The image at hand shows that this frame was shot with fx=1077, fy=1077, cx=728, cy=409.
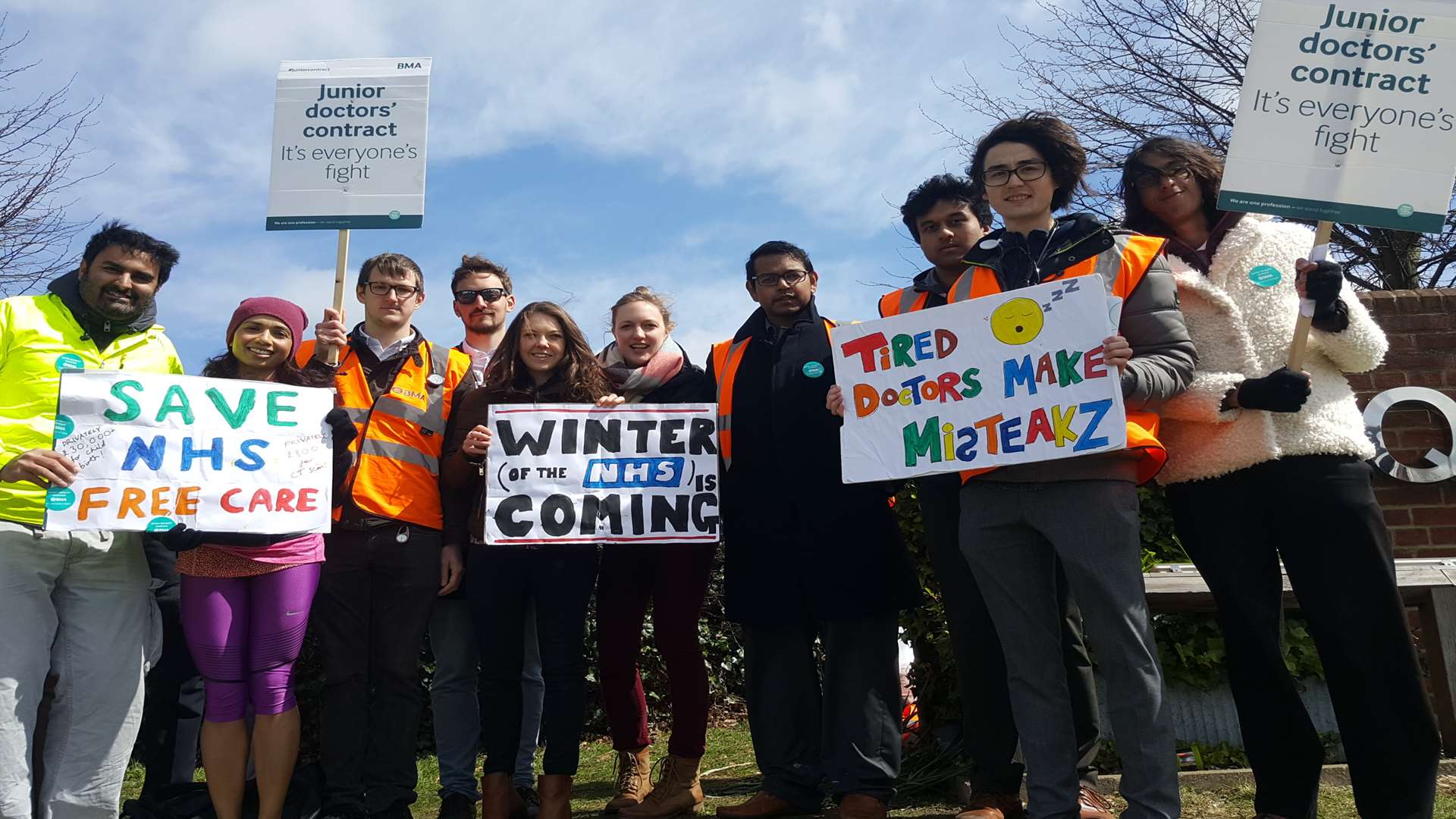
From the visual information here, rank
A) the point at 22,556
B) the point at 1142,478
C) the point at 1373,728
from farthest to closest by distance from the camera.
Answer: the point at 22,556 < the point at 1142,478 < the point at 1373,728

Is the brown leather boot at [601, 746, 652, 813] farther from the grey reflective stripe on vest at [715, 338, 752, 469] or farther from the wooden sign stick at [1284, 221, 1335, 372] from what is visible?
the wooden sign stick at [1284, 221, 1335, 372]

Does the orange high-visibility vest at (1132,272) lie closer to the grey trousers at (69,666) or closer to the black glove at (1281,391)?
the black glove at (1281,391)

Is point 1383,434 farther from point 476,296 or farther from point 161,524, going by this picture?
point 161,524

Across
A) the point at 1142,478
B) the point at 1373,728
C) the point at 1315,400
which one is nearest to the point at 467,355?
the point at 1142,478

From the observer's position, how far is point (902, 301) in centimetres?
475

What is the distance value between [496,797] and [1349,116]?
164 inches

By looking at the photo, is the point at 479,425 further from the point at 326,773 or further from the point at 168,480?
the point at 326,773

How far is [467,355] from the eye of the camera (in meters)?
5.44

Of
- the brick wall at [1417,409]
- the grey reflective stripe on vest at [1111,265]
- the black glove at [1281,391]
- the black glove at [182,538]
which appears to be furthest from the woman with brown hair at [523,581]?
the brick wall at [1417,409]

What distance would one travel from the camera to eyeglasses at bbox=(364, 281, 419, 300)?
194 inches

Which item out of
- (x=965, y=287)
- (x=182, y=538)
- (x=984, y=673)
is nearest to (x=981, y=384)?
(x=965, y=287)

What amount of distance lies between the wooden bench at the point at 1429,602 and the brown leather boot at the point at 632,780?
242 cm

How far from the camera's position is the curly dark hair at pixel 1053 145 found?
3.93m

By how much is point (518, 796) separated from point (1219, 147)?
39.4 ft
